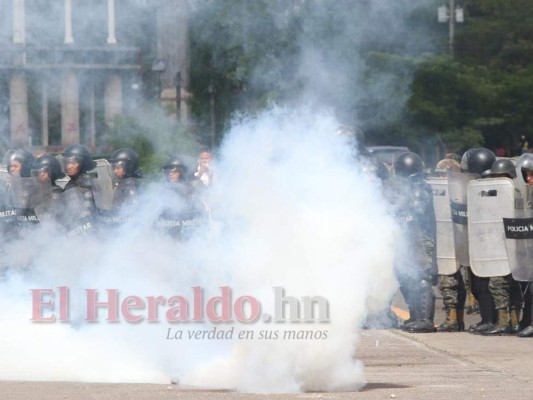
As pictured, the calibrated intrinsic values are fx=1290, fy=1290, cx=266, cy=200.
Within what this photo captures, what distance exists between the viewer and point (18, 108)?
21562mm

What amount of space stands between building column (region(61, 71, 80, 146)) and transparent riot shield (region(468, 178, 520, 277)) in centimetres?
986

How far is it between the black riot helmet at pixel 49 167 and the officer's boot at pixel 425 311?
4.25 m

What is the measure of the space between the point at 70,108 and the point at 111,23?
498 cm

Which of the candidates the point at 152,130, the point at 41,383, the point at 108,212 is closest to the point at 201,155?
the point at 108,212

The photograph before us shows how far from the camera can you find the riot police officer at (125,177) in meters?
14.2

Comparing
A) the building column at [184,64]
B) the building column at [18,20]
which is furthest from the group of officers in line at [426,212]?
the building column at [184,64]

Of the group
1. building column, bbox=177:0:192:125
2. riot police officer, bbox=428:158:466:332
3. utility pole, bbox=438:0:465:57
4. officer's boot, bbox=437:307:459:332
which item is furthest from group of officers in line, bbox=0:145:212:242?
utility pole, bbox=438:0:465:57

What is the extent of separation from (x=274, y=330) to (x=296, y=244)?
69 cm

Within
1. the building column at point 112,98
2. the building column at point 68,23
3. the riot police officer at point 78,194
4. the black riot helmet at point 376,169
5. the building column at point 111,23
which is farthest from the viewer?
the building column at point 112,98

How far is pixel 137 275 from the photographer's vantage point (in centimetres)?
1241

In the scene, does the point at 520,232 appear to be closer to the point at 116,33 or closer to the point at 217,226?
the point at 217,226

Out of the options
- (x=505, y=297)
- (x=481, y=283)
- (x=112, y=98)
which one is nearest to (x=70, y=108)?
(x=112, y=98)

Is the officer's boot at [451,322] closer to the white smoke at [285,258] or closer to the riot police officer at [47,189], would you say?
the white smoke at [285,258]

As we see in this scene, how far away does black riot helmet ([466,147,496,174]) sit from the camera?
554 inches
